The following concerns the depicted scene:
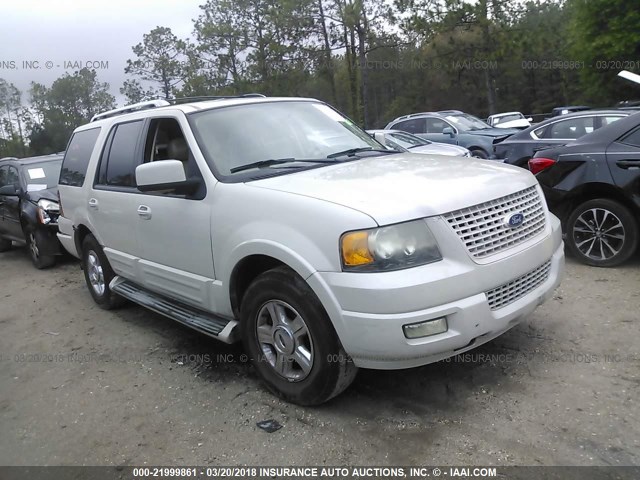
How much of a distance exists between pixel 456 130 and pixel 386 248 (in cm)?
1304

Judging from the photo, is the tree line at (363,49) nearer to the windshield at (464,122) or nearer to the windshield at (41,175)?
the windshield at (464,122)

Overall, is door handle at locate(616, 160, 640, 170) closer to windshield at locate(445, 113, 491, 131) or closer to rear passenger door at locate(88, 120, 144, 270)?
rear passenger door at locate(88, 120, 144, 270)

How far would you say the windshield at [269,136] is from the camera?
12.6 feet

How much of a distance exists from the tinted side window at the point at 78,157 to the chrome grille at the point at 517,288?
13.8 ft

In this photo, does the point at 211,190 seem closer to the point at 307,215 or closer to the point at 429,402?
the point at 307,215

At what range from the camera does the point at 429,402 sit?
3320mm

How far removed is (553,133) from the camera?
9156 mm

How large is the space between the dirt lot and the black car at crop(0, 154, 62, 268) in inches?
146

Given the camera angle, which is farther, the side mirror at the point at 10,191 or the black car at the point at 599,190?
the side mirror at the point at 10,191

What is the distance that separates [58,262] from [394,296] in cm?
742

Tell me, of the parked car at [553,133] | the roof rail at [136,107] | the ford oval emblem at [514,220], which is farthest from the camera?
the parked car at [553,133]

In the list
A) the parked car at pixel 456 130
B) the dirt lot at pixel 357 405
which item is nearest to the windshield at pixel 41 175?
the dirt lot at pixel 357 405

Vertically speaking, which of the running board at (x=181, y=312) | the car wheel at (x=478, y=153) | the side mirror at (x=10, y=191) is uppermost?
the side mirror at (x=10, y=191)

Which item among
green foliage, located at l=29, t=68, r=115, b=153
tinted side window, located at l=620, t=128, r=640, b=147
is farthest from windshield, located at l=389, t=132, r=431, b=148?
green foliage, located at l=29, t=68, r=115, b=153
